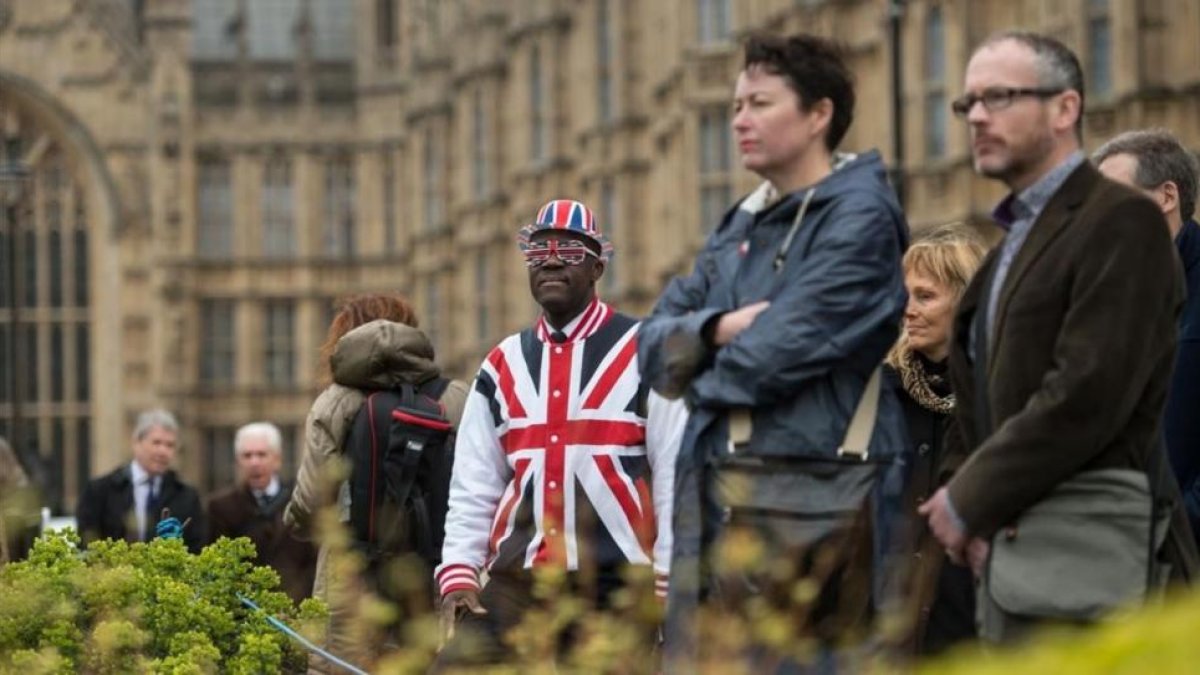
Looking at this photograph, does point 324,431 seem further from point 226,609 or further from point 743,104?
point 743,104

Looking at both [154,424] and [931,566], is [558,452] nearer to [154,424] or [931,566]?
[931,566]

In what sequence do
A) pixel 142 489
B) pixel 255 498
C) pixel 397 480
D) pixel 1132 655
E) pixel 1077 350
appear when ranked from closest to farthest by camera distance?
pixel 1132 655, pixel 1077 350, pixel 397 480, pixel 255 498, pixel 142 489

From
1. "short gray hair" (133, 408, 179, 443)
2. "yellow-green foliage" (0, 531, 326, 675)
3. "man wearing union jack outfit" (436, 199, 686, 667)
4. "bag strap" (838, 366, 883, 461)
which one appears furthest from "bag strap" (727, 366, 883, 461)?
"short gray hair" (133, 408, 179, 443)

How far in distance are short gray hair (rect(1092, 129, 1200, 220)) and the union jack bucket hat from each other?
1.65 meters

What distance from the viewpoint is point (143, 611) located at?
10203 mm

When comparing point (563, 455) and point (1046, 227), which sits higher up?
point (1046, 227)

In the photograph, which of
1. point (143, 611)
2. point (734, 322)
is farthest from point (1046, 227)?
→ point (143, 611)

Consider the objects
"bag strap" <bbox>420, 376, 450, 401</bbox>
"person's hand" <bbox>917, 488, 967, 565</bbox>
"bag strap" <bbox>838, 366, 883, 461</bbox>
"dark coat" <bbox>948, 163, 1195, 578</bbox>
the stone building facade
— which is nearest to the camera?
"dark coat" <bbox>948, 163, 1195, 578</bbox>

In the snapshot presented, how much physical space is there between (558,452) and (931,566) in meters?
1.45

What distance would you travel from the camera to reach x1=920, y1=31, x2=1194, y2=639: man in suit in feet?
24.1

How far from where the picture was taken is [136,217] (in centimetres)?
6562

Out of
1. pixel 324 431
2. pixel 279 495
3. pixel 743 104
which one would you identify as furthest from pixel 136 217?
pixel 743 104

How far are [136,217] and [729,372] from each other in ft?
192

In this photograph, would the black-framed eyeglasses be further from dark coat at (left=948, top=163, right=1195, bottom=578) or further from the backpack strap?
the backpack strap
